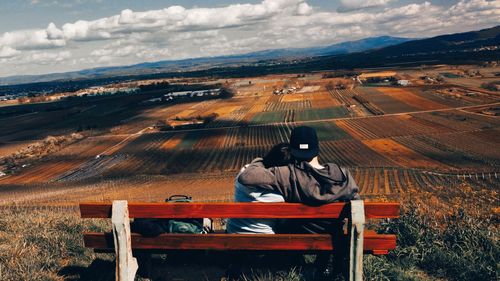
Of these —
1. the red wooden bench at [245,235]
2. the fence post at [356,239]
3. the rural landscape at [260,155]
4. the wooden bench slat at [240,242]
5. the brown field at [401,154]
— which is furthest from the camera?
the brown field at [401,154]

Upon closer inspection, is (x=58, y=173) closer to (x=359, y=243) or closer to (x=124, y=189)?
(x=124, y=189)

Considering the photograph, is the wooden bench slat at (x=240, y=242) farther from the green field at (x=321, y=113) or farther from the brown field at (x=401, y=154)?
the green field at (x=321, y=113)

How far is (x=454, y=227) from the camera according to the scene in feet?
18.6

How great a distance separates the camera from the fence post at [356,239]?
3.65 metres

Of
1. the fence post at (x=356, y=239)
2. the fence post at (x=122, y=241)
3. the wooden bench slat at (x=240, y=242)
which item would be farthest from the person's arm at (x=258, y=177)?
the fence post at (x=122, y=241)

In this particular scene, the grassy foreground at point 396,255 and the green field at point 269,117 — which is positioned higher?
the grassy foreground at point 396,255

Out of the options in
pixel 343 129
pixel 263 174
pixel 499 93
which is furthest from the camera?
pixel 499 93

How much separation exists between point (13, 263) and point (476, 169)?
34646 mm

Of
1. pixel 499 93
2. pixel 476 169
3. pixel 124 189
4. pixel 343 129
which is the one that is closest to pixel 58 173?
pixel 124 189

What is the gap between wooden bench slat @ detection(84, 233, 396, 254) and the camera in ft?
13.0

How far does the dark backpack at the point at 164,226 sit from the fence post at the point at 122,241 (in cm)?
17

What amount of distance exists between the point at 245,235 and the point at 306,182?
30.9 inches

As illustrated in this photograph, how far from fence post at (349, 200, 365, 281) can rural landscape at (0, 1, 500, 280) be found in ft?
2.25

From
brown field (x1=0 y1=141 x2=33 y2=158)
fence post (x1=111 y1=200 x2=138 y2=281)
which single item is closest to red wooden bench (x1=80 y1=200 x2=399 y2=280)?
fence post (x1=111 y1=200 x2=138 y2=281)
